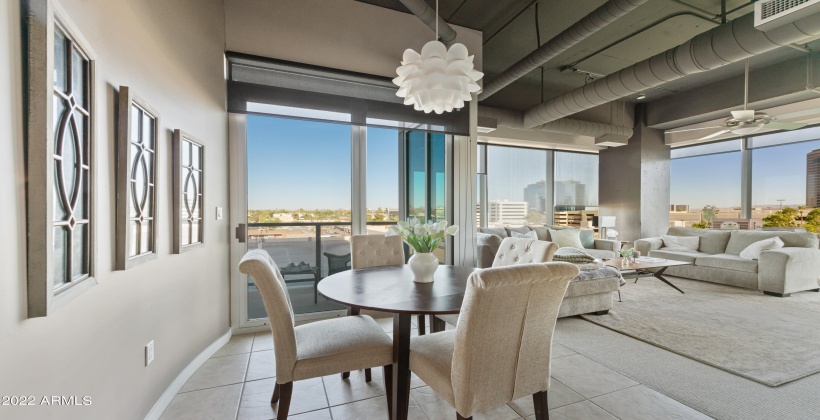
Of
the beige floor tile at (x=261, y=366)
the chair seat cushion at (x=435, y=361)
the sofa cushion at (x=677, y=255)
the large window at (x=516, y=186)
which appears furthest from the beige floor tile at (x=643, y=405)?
the large window at (x=516, y=186)

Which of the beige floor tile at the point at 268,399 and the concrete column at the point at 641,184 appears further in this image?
the concrete column at the point at 641,184

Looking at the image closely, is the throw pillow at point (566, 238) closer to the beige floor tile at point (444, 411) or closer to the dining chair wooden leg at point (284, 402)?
the beige floor tile at point (444, 411)

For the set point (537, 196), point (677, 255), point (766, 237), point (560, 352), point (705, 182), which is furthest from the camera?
point (537, 196)

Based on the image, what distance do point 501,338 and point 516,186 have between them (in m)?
6.48

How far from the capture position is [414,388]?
7.26 feet

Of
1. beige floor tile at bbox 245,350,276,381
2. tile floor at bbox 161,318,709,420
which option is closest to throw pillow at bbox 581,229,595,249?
tile floor at bbox 161,318,709,420

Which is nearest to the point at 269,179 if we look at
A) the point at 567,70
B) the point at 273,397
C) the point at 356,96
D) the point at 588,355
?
the point at 356,96

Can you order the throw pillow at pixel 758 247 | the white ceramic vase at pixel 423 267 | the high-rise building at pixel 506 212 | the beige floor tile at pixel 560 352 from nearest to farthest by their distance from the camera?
1. the white ceramic vase at pixel 423 267
2. the beige floor tile at pixel 560 352
3. the throw pillow at pixel 758 247
4. the high-rise building at pixel 506 212

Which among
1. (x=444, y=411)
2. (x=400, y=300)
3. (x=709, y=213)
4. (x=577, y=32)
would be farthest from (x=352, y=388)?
(x=709, y=213)

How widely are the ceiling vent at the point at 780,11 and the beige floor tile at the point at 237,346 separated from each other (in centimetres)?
493

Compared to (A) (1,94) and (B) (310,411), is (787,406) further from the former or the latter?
(A) (1,94)

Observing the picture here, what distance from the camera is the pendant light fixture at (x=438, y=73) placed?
201 centimetres

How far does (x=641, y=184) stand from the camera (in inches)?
276

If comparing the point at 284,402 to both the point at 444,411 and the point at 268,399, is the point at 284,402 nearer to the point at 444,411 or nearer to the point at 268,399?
the point at 268,399
